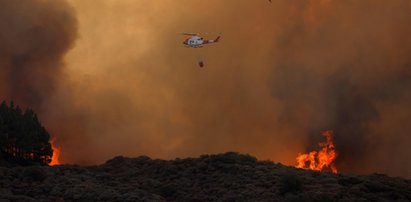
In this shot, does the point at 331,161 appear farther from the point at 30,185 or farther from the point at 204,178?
the point at 30,185

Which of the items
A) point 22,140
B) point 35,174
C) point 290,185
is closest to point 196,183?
point 290,185

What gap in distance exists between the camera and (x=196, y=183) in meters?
66.8

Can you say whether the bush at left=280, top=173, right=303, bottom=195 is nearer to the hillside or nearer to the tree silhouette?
the hillside

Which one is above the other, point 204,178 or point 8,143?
point 8,143

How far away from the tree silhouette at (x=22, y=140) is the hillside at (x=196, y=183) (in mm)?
21021

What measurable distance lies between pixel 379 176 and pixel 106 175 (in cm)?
2803

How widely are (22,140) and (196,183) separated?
35697 mm

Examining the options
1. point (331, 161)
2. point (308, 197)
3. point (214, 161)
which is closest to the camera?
point (308, 197)

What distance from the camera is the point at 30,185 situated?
6562 cm

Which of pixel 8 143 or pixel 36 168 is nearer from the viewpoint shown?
pixel 36 168

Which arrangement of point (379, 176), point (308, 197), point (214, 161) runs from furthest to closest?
point (214, 161) < point (379, 176) < point (308, 197)

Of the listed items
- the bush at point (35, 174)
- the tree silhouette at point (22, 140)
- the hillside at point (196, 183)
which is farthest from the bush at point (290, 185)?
the tree silhouette at point (22, 140)

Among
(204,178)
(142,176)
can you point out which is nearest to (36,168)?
(142,176)

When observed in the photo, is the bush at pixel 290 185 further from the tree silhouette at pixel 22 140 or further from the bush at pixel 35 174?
the tree silhouette at pixel 22 140
